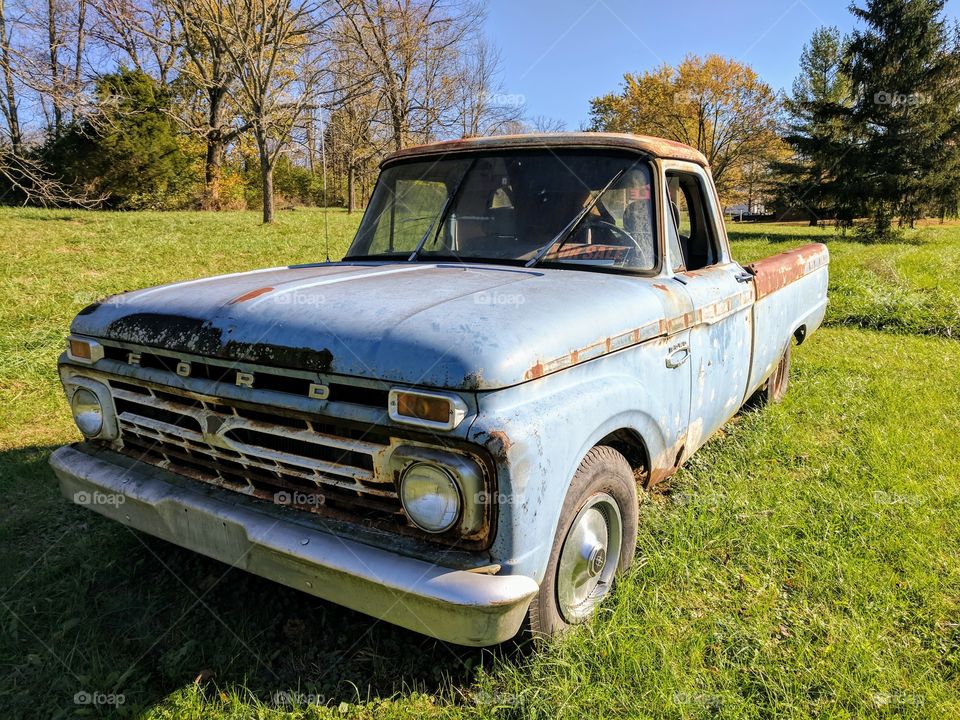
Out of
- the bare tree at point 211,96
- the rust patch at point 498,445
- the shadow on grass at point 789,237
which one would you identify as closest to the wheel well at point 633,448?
the rust patch at point 498,445

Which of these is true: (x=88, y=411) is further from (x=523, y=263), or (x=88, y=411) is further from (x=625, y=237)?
(x=625, y=237)

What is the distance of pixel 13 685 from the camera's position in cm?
240

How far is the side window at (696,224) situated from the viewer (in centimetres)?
380

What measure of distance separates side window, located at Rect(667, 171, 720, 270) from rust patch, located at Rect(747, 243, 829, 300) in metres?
0.36

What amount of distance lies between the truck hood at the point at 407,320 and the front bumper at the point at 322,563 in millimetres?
544

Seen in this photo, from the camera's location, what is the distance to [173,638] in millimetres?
2645

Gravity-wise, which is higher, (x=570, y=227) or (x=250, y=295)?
(x=570, y=227)

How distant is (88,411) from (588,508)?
7.14ft

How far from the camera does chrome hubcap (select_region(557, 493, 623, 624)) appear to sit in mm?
2420

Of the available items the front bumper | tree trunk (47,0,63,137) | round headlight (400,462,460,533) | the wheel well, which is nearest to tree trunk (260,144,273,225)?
tree trunk (47,0,63,137)

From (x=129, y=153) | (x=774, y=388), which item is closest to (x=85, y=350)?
(x=774, y=388)

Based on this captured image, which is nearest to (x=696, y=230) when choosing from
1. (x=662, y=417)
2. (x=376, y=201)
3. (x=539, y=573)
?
(x=662, y=417)

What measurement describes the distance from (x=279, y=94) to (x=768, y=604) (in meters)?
20.7

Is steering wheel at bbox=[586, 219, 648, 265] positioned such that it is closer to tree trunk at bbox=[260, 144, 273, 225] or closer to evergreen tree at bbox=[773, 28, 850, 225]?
tree trunk at bbox=[260, 144, 273, 225]
